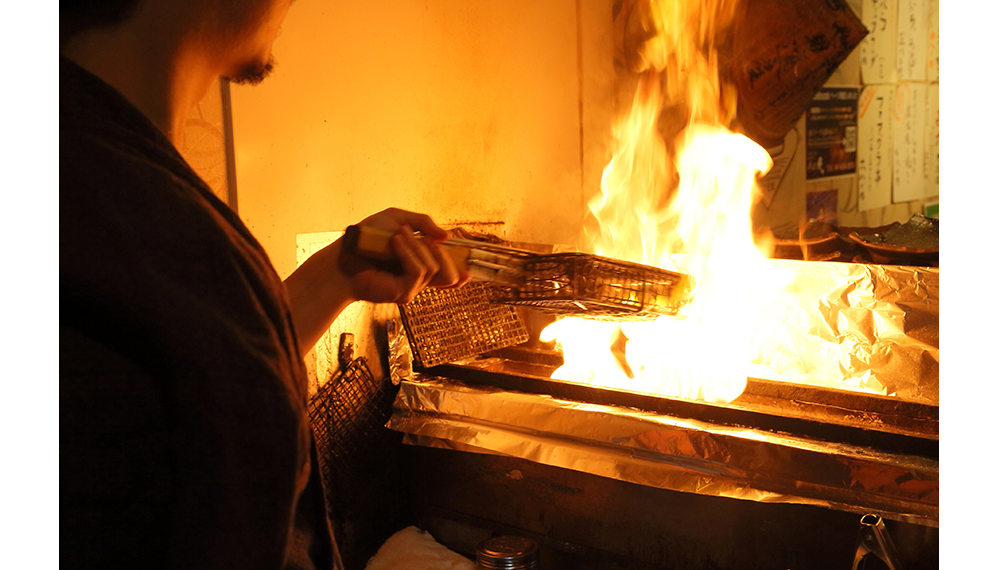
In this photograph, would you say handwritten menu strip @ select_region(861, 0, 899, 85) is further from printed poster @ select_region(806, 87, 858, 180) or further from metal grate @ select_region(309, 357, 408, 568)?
metal grate @ select_region(309, 357, 408, 568)

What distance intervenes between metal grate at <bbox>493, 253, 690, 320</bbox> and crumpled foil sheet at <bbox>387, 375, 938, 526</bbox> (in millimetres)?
378

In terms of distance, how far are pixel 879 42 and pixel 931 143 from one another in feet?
4.87

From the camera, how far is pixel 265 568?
80cm

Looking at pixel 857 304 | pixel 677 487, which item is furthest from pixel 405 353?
pixel 857 304

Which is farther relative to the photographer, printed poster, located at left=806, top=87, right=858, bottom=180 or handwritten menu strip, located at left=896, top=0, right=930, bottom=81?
handwritten menu strip, located at left=896, top=0, right=930, bottom=81

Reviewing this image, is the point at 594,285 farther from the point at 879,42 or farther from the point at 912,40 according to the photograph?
the point at 912,40

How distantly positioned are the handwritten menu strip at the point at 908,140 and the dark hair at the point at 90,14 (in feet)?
20.6

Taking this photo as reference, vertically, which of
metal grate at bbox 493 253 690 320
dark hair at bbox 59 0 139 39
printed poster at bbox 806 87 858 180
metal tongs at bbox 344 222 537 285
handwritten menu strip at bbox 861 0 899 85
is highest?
handwritten menu strip at bbox 861 0 899 85

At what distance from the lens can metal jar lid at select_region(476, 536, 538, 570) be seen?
85.1 inches

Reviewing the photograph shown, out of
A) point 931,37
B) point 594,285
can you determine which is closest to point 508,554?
point 594,285

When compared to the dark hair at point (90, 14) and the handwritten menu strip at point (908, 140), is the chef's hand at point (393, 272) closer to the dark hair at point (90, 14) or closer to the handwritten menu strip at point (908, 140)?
the dark hair at point (90, 14)

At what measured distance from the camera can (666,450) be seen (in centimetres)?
194

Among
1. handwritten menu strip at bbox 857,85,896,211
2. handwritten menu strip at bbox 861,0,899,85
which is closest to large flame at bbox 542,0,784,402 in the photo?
handwritten menu strip at bbox 857,85,896,211

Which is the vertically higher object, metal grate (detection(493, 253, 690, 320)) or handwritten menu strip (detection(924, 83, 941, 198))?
handwritten menu strip (detection(924, 83, 941, 198))
